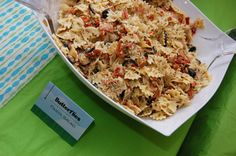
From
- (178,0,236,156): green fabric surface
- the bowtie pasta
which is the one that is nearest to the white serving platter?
the bowtie pasta

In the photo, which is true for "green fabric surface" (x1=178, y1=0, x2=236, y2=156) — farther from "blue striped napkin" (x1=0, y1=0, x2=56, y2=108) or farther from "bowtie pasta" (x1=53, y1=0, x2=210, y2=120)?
"blue striped napkin" (x1=0, y1=0, x2=56, y2=108)

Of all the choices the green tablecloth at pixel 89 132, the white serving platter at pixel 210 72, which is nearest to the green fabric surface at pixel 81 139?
the green tablecloth at pixel 89 132

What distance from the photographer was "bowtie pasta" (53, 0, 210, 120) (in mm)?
684

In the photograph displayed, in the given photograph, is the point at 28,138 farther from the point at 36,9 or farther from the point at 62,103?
the point at 36,9

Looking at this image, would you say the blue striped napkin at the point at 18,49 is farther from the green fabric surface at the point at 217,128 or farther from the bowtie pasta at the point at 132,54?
the green fabric surface at the point at 217,128

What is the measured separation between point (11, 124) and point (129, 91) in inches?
9.6

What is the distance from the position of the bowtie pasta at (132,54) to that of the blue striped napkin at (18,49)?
0.36 feet

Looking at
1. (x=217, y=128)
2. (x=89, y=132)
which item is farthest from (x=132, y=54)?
(x=217, y=128)

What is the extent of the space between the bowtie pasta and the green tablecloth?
0.09 metres

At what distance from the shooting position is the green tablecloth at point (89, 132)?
689mm

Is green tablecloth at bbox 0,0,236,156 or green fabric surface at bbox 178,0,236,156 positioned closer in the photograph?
green tablecloth at bbox 0,0,236,156

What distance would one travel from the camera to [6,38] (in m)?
0.82

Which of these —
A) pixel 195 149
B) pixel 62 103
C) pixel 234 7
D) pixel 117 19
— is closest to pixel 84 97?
pixel 62 103

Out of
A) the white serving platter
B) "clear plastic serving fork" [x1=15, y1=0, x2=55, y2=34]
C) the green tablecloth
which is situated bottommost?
the green tablecloth
